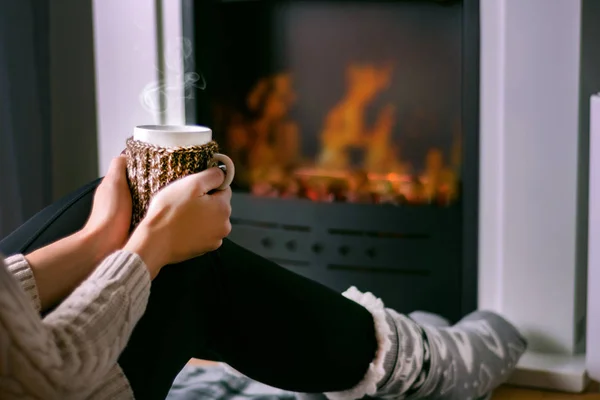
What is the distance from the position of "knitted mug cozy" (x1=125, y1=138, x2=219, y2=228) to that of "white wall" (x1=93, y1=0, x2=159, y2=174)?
118 centimetres

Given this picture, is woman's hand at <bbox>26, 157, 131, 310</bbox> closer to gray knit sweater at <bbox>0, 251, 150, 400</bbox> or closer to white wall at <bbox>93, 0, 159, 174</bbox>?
gray knit sweater at <bbox>0, 251, 150, 400</bbox>

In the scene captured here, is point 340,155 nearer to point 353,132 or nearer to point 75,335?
point 353,132

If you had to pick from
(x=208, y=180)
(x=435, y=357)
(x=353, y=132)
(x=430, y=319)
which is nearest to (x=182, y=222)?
(x=208, y=180)

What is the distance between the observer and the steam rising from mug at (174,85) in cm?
215

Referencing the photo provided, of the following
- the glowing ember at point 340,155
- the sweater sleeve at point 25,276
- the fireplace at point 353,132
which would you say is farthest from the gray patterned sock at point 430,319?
the sweater sleeve at point 25,276

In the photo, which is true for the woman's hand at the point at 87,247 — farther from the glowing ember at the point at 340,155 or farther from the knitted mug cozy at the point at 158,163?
the glowing ember at the point at 340,155

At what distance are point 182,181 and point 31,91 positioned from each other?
4.45ft

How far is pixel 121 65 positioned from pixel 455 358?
3.99ft

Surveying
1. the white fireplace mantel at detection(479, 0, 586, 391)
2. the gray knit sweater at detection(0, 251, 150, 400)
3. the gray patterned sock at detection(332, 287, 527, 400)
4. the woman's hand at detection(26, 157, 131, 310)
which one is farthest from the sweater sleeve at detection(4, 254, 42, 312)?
the white fireplace mantel at detection(479, 0, 586, 391)

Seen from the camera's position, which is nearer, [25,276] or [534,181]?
[25,276]

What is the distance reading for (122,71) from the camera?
225cm

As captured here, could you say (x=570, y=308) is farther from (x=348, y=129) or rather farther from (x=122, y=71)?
(x=122, y=71)

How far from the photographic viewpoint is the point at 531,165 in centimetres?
183

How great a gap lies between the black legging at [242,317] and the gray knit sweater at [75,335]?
11cm
